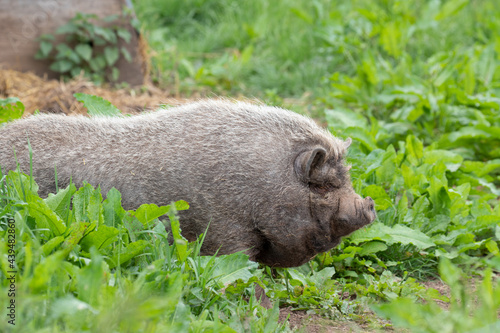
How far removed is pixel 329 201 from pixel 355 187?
0.89m

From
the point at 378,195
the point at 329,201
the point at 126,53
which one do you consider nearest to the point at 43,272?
the point at 329,201

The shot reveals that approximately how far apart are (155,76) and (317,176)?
4473mm

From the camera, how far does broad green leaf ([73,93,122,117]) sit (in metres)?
4.05

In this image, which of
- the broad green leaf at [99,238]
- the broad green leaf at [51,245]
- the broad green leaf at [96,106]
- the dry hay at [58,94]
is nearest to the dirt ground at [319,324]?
the broad green leaf at [99,238]

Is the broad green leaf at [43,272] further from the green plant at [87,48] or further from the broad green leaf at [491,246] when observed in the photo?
the green plant at [87,48]

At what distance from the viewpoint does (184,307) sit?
2.48 m

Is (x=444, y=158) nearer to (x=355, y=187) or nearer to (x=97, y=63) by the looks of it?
(x=355, y=187)

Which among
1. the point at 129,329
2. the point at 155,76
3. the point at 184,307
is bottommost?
the point at 155,76

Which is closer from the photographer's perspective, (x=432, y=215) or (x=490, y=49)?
(x=432, y=215)

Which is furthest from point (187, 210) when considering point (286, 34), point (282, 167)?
point (286, 34)

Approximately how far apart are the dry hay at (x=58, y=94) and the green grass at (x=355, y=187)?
0.91 meters

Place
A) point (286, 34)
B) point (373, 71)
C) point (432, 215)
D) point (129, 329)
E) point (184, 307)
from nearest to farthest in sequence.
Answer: point (129, 329)
point (184, 307)
point (432, 215)
point (373, 71)
point (286, 34)

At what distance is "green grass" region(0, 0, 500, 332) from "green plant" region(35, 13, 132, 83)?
0.84 metres

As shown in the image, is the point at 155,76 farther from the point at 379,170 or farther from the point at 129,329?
the point at 129,329
